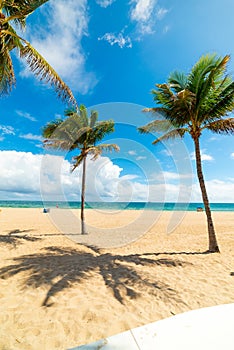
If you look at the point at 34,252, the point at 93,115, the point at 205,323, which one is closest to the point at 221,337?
the point at 205,323

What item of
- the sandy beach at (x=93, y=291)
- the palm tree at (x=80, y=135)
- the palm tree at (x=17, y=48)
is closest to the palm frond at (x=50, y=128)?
the palm tree at (x=80, y=135)

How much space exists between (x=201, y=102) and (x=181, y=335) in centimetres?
738

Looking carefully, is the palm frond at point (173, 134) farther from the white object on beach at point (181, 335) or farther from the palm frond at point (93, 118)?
the white object on beach at point (181, 335)

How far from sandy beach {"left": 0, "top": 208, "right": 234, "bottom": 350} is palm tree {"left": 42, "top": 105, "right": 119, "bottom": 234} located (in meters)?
6.31

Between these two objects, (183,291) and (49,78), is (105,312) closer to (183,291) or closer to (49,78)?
(183,291)

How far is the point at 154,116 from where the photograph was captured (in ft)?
30.0

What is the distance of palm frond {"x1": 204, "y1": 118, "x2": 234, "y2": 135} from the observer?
25.6 ft

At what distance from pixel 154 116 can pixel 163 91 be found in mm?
1490

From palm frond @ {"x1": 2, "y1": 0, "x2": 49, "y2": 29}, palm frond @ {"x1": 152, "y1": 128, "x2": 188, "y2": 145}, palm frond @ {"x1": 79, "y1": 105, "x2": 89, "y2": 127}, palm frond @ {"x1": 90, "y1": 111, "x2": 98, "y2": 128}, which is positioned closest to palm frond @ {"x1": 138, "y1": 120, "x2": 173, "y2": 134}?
palm frond @ {"x1": 152, "y1": 128, "x2": 188, "y2": 145}

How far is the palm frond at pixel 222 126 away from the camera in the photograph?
7812 millimetres

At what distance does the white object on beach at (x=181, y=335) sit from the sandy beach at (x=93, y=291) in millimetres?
258

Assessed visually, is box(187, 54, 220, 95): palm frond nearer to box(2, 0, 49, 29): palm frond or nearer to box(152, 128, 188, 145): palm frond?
box(152, 128, 188, 145): palm frond

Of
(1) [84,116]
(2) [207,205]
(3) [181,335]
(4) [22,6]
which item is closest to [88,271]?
(3) [181,335]

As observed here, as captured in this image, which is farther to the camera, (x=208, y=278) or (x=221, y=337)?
(x=208, y=278)
